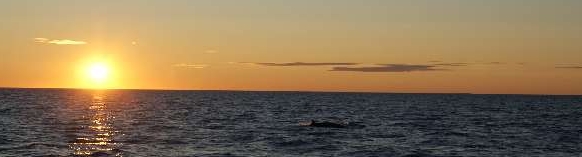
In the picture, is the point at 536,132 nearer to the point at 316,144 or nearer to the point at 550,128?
the point at 550,128

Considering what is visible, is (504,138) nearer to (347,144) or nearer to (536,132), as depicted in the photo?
(536,132)

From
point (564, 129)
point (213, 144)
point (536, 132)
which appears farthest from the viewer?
point (564, 129)

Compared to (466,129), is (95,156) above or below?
below

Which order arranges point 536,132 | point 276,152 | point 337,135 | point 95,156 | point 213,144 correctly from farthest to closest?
point 536,132, point 337,135, point 213,144, point 276,152, point 95,156

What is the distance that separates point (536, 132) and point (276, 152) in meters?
31.7

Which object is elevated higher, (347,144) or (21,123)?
(21,123)

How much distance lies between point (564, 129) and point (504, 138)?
15.5m

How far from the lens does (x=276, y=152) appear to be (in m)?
48.9

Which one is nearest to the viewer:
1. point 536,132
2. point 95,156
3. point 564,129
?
point 95,156

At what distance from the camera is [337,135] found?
63188 millimetres

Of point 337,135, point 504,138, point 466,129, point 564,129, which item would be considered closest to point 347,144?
point 337,135

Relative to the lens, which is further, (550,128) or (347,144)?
(550,128)

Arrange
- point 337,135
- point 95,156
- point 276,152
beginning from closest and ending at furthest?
point 95,156 → point 276,152 → point 337,135

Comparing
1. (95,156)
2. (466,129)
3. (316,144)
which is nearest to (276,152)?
(316,144)
